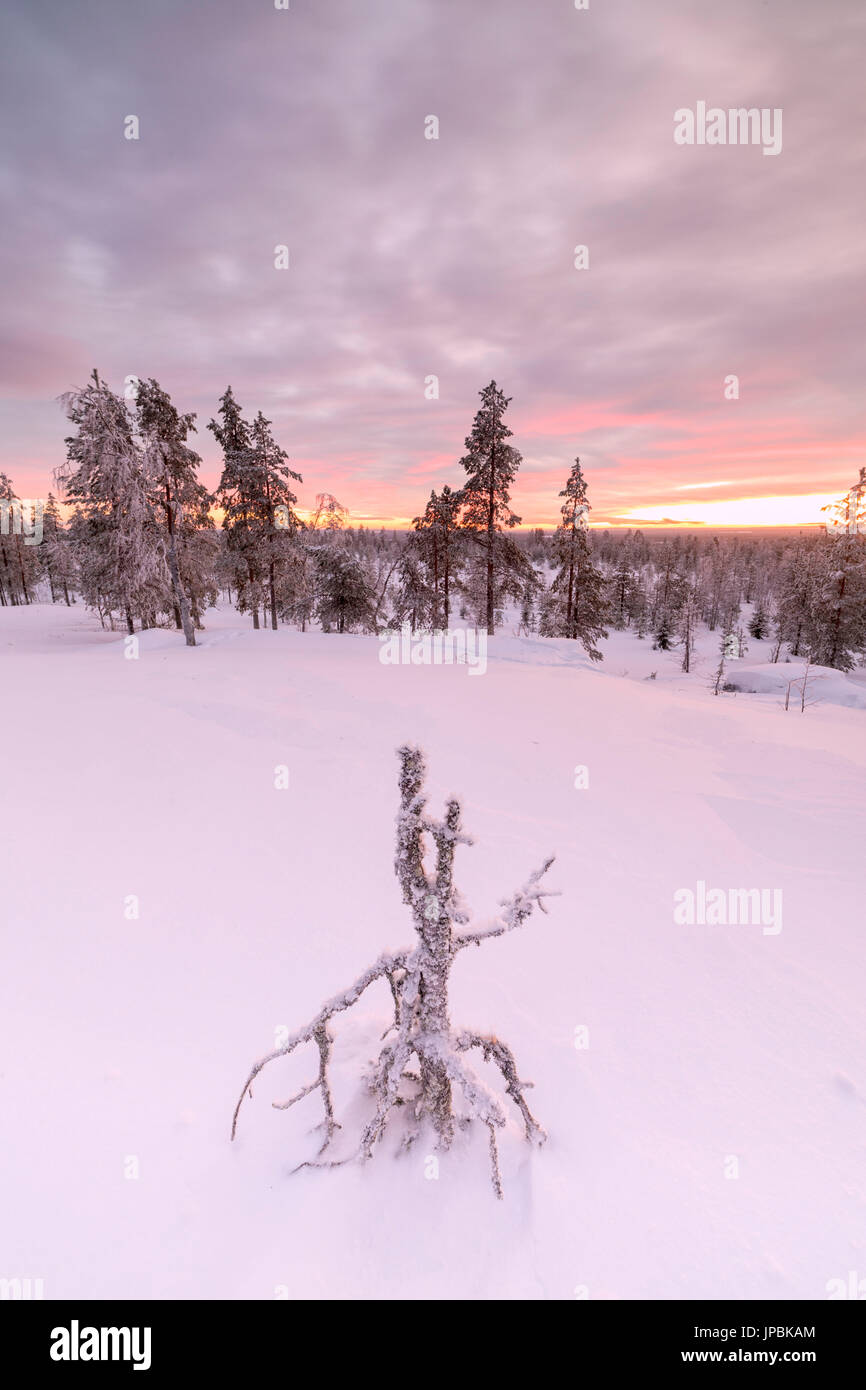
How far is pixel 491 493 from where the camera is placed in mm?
23969

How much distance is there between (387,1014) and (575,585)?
95.8 feet

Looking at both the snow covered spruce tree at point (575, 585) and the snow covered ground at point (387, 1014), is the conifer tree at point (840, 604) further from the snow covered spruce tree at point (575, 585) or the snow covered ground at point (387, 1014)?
the snow covered ground at point (387, 1014)

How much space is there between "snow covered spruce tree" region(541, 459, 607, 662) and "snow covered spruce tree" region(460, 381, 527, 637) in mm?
4810

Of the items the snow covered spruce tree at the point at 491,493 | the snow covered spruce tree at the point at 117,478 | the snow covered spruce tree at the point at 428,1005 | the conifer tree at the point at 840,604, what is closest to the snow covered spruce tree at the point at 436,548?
the snow covered spruce tree at the point at 491,493

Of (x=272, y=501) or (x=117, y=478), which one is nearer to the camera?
(x=117, y=478)

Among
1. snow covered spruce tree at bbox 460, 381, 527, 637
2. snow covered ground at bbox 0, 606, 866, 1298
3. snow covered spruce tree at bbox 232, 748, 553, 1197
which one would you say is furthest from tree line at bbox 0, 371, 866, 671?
snow covered spruce tree at bbox 232, 748, 553, 1197

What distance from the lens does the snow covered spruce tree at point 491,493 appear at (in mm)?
23250

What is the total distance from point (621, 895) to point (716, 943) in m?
0.93

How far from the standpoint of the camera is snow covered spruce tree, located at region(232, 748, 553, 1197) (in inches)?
95.3

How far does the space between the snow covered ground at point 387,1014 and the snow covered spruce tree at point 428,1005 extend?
251mm

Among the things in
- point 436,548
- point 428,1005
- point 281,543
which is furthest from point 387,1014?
point 436,548

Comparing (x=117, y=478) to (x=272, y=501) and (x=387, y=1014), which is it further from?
(x=387, y=1014)

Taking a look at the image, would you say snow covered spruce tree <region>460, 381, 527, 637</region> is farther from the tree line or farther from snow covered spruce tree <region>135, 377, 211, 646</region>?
snow covered spruce tree <region>135, 377, 211, 646</region>
